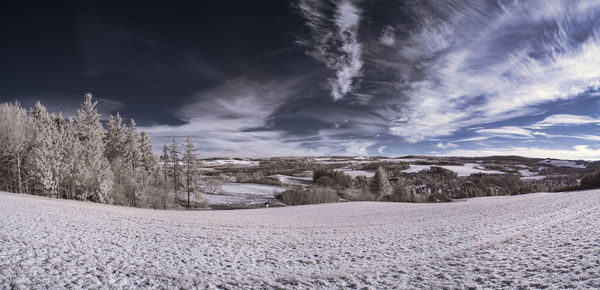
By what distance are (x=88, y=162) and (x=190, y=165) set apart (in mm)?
12428

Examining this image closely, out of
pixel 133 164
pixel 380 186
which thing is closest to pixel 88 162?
pixel 133 164

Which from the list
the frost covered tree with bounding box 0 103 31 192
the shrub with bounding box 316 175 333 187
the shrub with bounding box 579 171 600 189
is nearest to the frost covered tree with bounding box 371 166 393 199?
the shrub with bounding box 316 175 333 187

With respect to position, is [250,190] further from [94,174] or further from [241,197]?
[94,174]

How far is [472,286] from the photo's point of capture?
3.27m

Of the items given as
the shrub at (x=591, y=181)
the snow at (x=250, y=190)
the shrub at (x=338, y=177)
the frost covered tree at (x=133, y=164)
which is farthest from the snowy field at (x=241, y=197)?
the shrub at (x=591, y=181)

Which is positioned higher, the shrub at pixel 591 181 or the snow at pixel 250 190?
the shrub at pixel 591 181

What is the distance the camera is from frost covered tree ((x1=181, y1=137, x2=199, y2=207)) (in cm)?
3566

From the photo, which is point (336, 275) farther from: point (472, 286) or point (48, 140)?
point (48, 140)

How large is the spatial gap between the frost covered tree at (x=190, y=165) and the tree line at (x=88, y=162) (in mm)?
125

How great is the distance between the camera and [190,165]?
120ft

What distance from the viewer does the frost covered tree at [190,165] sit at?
35656 millimetres

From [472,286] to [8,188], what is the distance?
4564cm

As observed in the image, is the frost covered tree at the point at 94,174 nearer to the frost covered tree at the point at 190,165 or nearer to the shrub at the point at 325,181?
the frost covered tree at the point at 190,165

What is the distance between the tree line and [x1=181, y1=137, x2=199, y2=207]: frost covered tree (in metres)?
0.13
